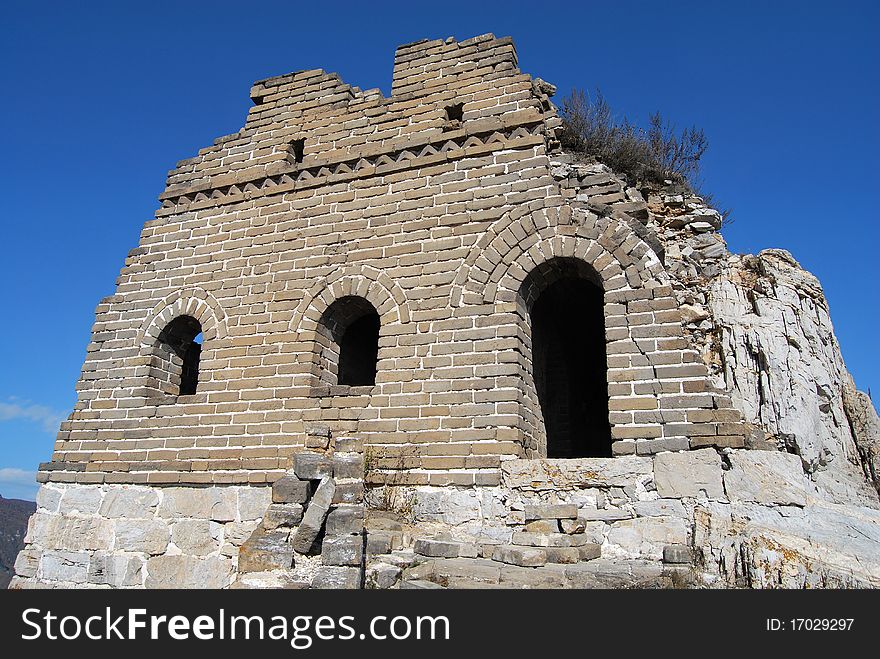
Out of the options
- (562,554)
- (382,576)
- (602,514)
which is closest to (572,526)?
(602,514)

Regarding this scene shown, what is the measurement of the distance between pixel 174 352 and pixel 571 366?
644cm

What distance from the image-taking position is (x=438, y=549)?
5746 mm

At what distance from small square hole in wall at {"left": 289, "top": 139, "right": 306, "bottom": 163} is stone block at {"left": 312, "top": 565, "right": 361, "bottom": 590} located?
6423mm

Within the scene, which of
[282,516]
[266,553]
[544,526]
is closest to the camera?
[266,553]

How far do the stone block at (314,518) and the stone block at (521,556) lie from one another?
153 cm

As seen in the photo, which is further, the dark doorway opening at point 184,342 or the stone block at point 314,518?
the dark doorway opening at point 184,342

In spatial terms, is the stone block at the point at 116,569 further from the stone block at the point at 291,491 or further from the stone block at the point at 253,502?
the stone block at the point at 291,491

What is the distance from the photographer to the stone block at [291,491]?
5.89 meters

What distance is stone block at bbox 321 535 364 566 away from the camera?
4992 mm

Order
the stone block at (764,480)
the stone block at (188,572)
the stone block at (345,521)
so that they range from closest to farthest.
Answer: the stone block at (345,521)
the stone block at (764,480)
the stone block at (188,572)

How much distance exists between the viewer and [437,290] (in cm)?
763

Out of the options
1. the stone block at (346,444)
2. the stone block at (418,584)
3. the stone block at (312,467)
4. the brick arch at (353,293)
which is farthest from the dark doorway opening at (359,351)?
the stone block at (418,584)

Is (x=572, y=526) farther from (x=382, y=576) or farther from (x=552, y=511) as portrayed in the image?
(x=382, y=576)
